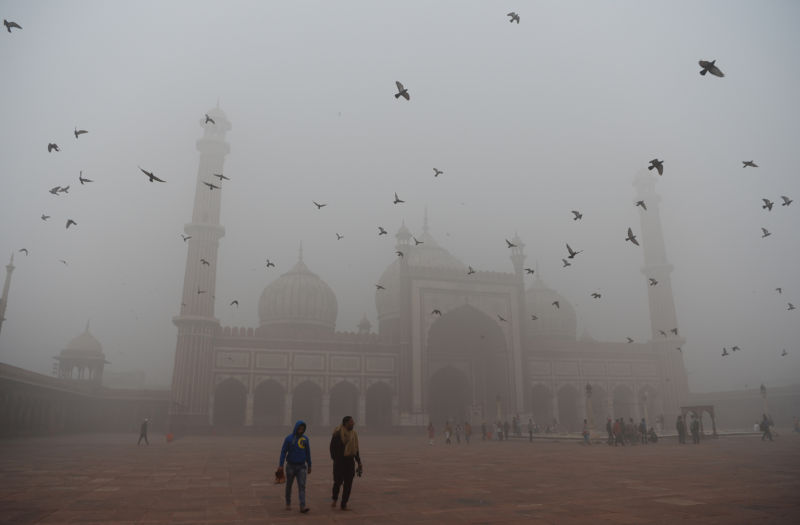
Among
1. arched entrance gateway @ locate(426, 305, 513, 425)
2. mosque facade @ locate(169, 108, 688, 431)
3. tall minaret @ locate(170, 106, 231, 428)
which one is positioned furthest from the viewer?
arched entrance gateway @ locate(426, 305, 513, 425)

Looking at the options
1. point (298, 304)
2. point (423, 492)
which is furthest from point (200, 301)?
point (423, 492)

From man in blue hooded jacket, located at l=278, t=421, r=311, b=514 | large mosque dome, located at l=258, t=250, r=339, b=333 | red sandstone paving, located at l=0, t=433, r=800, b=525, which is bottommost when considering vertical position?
red sandstone paving, located at l=0, t=433, r=800, b=525

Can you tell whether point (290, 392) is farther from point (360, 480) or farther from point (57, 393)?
point (360, 480)

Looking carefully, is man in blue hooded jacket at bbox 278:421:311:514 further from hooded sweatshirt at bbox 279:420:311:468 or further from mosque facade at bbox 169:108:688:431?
mosque facade at bbox 169:108:688:431

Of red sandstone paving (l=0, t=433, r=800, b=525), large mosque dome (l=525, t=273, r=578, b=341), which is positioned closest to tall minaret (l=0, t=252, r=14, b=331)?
red sandstone paving (l=0, t=433, r=800, b=525)

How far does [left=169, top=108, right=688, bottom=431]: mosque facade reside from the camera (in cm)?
2881

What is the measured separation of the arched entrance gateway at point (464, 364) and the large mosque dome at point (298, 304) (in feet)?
23.8

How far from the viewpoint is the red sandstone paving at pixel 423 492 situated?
5.32 meters

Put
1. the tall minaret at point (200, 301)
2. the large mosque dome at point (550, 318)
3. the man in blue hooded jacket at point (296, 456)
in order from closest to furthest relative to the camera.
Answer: the man in blue hooded jacket at point (296, 456) → the tall minaret at point (200, 301) → the large mosque dome at point (550, 318)

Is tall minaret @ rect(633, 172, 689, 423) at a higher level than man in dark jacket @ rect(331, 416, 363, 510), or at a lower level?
higher

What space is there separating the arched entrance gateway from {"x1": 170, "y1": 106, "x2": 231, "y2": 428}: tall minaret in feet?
43.8

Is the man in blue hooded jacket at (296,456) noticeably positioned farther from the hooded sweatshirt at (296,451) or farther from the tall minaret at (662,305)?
the tall minaret at (662,305)

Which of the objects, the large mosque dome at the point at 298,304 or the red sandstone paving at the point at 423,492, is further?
the large mosque dome at the point at 298,304

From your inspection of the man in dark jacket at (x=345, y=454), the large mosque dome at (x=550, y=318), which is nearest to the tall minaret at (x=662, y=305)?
the large mosque dome at (x=550, y=318)
